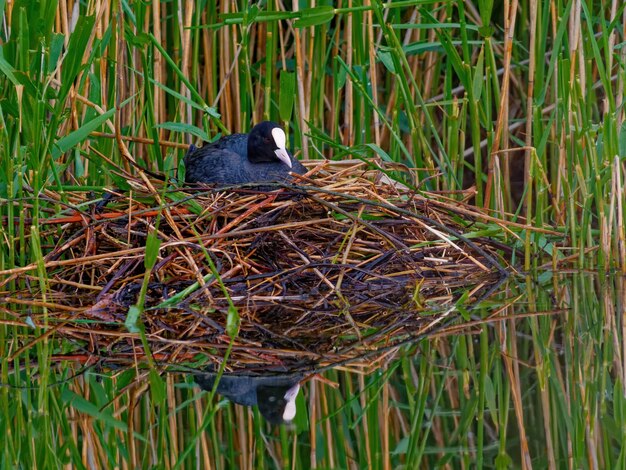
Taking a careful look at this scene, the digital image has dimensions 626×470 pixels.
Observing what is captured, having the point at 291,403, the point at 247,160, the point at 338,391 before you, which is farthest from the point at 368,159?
the point at 291,403

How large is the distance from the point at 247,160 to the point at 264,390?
205cm

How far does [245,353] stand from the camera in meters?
3.36

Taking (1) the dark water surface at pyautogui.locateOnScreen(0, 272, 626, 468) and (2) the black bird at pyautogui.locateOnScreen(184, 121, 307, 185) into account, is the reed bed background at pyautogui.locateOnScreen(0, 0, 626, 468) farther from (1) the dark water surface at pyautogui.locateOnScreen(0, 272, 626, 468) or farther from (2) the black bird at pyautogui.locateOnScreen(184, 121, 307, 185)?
(2) the black bird at pyautogui.locateOnScreen(184, 121, 307, 185)

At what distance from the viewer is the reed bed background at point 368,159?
2.76m

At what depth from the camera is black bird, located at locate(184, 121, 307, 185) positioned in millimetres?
4801

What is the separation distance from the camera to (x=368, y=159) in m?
4.87

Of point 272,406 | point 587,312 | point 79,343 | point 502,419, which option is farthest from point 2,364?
point 587,312

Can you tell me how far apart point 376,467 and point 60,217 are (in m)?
2.15

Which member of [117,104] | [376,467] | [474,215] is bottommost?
[376,467]

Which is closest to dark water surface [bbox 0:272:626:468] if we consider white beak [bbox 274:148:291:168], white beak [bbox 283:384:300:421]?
white beak [bbox 283:384:300:421]

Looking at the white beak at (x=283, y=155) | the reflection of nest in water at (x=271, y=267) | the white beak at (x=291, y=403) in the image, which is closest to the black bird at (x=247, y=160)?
the white beak at (x=283, y=155)

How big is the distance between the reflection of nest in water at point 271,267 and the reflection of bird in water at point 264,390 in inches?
12.6

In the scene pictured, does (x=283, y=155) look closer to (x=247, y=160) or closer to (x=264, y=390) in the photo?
(x=247, y=160)

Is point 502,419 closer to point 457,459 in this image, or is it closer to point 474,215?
point 457,459
